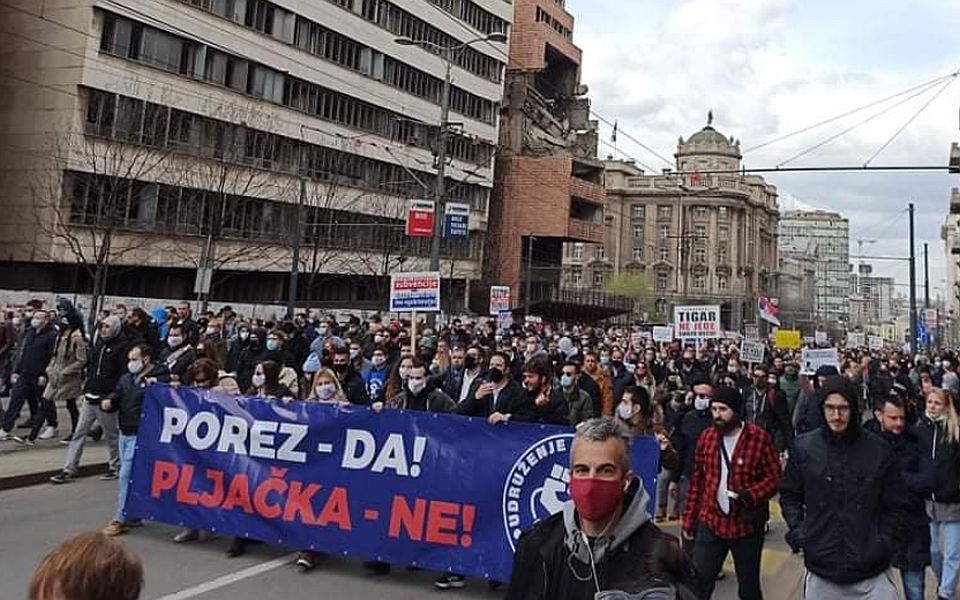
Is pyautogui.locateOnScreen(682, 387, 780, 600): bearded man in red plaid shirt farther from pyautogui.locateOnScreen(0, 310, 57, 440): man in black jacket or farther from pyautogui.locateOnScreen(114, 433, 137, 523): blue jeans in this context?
→ pyautogui.locateOnScreen(0, 310, 57, 440): man in black jacket

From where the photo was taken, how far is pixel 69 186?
31641 millimetres

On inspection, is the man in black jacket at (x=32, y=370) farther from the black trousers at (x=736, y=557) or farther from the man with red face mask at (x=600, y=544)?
the man with red face mask at (x=600, y=544)

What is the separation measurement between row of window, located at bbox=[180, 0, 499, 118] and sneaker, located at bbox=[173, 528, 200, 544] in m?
34.2

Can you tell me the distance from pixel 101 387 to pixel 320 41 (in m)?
38.4

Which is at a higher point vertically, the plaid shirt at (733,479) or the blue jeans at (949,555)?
the plaid shirt at (733,479)

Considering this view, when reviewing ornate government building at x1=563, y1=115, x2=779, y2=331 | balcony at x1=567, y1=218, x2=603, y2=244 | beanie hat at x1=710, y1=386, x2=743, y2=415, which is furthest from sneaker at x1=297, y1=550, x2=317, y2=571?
ornate government building at x1=563, y1=115, x2=779, y2=331

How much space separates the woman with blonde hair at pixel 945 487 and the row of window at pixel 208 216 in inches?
925

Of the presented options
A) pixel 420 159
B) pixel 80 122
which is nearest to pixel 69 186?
pixel 80 122

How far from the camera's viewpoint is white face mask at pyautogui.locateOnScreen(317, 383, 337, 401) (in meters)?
7.95

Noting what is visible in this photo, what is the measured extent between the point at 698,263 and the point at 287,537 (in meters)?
113

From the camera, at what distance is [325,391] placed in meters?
7.96

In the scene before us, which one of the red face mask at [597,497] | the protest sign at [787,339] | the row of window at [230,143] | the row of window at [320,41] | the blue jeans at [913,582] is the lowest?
the blue jeans at [913,582]

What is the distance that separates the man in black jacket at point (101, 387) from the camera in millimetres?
9180

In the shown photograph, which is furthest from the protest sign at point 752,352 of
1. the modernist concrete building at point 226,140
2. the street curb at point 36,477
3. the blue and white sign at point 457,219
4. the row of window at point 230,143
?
the row of window at point 230,143
